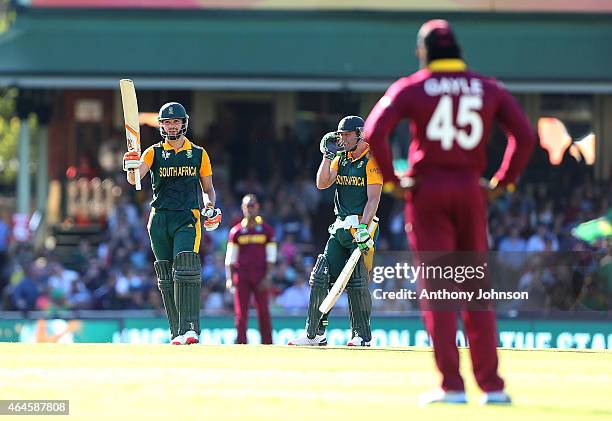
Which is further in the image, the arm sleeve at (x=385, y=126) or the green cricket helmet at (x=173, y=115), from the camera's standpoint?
the green cricket helmet at (x=173, y=115)

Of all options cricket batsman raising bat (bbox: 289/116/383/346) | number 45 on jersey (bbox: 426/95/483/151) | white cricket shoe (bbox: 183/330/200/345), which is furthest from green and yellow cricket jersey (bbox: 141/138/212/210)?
number 45 on jersey (bbox: 426/95/483/151)

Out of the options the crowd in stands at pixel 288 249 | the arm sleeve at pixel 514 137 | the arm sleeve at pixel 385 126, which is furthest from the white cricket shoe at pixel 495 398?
the crowd in stands at pixel 288 249

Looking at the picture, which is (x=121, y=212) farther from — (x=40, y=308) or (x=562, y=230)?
(x=562, y=230)

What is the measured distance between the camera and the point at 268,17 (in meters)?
25.9

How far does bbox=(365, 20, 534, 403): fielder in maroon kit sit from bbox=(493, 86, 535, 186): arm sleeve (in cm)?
7

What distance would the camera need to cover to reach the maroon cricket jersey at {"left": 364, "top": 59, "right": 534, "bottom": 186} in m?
8.08

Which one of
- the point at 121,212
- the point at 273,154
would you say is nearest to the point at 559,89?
the point at 273,154

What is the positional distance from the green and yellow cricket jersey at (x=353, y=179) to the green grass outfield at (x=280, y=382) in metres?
2.08

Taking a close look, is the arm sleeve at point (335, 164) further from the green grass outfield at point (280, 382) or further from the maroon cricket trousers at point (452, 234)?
the maroon cricket trousers at point (452, 234)

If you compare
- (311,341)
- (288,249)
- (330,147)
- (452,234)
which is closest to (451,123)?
(452,234)

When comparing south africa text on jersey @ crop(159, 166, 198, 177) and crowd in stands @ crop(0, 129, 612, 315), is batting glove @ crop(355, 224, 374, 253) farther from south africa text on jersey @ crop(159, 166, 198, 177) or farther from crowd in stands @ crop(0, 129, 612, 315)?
crowd in stands @ crop(0, 129, 612, 315)

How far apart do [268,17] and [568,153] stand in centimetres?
552

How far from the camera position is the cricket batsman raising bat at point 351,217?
13922 mm

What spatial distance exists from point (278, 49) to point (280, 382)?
16295 mm
